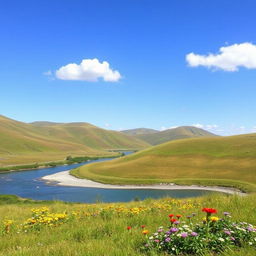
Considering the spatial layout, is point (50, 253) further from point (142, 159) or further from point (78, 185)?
point (142, 159)

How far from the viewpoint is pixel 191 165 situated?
390 feet

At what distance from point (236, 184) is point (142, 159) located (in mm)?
56229

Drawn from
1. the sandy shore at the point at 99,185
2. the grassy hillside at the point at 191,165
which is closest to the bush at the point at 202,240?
the grassy hillside at the point at 191,165

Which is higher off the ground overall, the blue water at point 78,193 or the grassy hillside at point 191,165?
the grassy hillside at point 191,165

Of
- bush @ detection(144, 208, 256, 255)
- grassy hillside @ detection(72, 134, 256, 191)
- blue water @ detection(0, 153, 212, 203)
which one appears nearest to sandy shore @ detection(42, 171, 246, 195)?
grassy hillside @ detection(72, 134, 256, 191)

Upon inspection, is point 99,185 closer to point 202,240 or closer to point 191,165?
point 191,165

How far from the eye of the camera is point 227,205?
378 inches

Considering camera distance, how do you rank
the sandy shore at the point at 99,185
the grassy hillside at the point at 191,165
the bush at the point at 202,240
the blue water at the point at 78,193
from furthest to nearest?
the grassy hillside at the point at 191,165
the sandy shore at the point at 99,185
the blue water at the point at 78,193
the bush at the point at 202,240

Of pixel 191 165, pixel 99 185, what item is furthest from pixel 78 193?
pixel 191 165

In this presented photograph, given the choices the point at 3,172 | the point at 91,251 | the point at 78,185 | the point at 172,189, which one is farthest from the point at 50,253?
the point at 3,172

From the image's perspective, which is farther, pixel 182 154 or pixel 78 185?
pixel 182 154

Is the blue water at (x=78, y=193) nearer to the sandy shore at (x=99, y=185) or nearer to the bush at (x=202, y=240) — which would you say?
the sandy shore at (x=99, y=185)

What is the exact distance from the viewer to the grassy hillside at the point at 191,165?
100500 mm

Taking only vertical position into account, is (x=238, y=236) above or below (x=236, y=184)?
above
